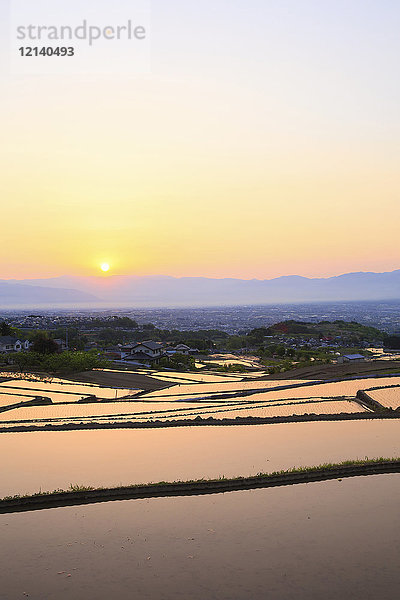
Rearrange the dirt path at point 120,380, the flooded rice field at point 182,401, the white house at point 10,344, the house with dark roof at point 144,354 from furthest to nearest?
1. the white house at point 10,344
2. the house with dark roof at point 144,354
3. the dirt path at point 120,380
4. the flooded rice field at point 182,401

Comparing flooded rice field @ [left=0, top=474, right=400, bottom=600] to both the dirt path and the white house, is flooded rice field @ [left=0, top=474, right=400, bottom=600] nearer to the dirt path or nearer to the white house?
the dirt path

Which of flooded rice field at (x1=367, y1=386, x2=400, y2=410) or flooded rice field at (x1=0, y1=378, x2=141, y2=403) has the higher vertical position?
flooded rice field at (x1=367, y1=386, x2=400, y2=410)

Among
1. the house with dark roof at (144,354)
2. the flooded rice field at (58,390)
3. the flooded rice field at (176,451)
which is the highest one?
the flooded rice field at (176,451)

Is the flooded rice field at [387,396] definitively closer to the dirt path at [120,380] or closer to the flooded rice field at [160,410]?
the flooded rice field at [160,410]

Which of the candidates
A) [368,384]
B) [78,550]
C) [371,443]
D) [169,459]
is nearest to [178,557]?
[78,550]

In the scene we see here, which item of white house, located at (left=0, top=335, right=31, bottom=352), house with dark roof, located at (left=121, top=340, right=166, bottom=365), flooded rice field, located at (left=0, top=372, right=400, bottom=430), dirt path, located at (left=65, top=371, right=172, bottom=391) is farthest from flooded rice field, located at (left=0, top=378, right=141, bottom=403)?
white house, located at (left=0, top=335, right=31, bottom=352)

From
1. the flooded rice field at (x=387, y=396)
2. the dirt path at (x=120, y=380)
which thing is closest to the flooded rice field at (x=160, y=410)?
the flooded rice field at (x=387, y=396)
